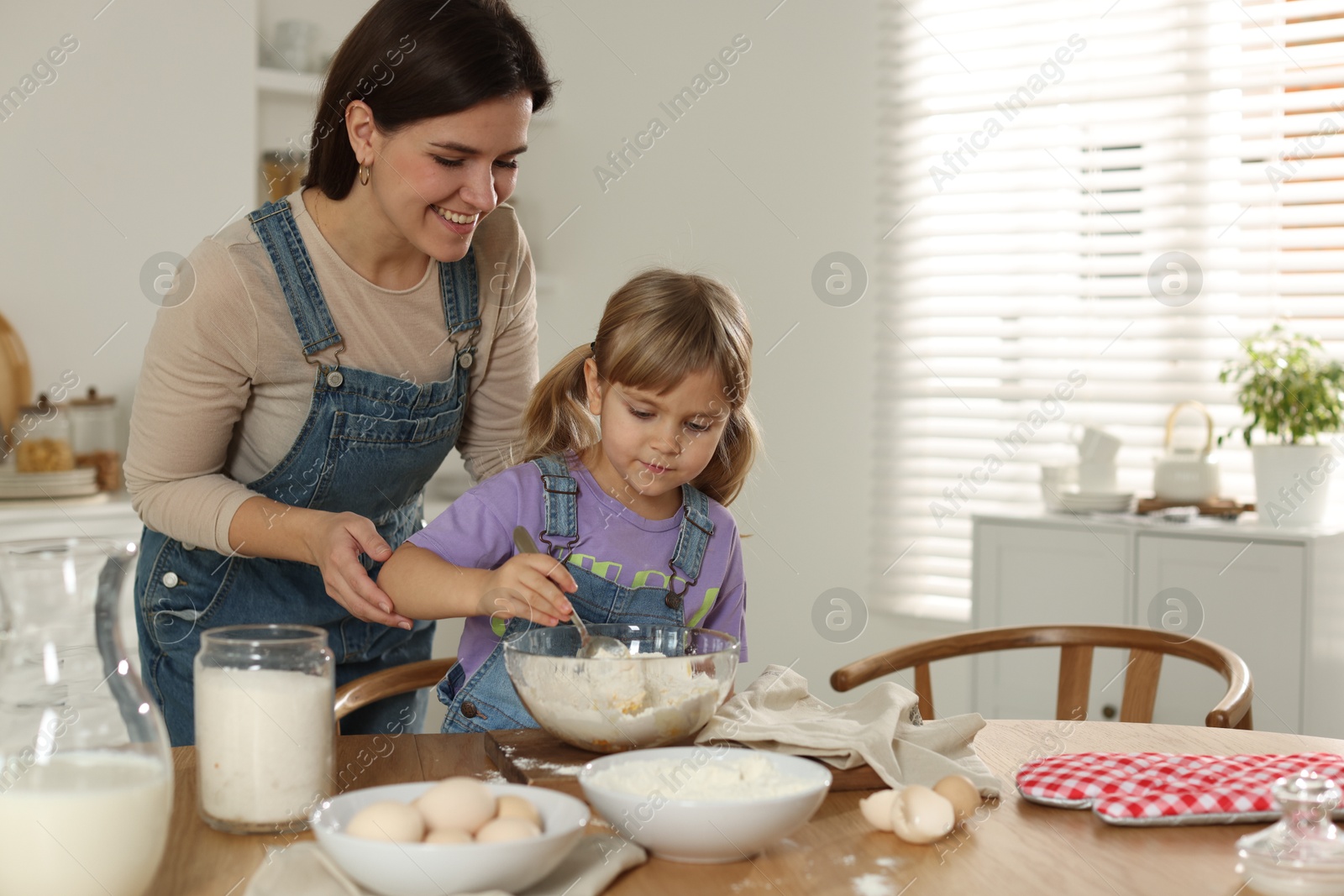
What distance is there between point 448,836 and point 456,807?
0.02 metres

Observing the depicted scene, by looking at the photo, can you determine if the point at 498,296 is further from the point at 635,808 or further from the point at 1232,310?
the point at 1232,310

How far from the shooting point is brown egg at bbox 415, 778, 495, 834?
30.9 inches

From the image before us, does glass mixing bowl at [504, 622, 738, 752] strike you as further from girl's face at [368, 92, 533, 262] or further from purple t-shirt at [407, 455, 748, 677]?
girl's face at [368, 92, 533, 262]

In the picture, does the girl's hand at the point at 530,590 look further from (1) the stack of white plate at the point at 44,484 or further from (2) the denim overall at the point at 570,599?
(1) the stack of white plate at the point at 44,484

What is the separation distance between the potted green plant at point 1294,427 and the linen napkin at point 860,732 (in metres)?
1.91

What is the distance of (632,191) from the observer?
3846mm

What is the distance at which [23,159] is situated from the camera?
281cm

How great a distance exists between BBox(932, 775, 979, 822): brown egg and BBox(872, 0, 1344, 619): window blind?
7.56ft

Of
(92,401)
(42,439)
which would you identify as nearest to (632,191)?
(92,401)

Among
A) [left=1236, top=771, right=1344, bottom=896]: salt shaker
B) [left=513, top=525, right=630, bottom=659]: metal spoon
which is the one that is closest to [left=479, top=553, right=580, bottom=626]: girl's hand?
[left=513, top=525, right=630, bottom=659]: metal spoon

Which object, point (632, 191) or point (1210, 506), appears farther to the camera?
point (632, 191)

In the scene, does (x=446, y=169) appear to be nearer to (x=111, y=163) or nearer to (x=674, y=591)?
(x=674, y=591)

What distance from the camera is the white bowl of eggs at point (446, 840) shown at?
0.75m

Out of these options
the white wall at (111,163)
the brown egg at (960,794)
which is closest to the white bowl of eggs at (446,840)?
the brown egg at (960,794)
